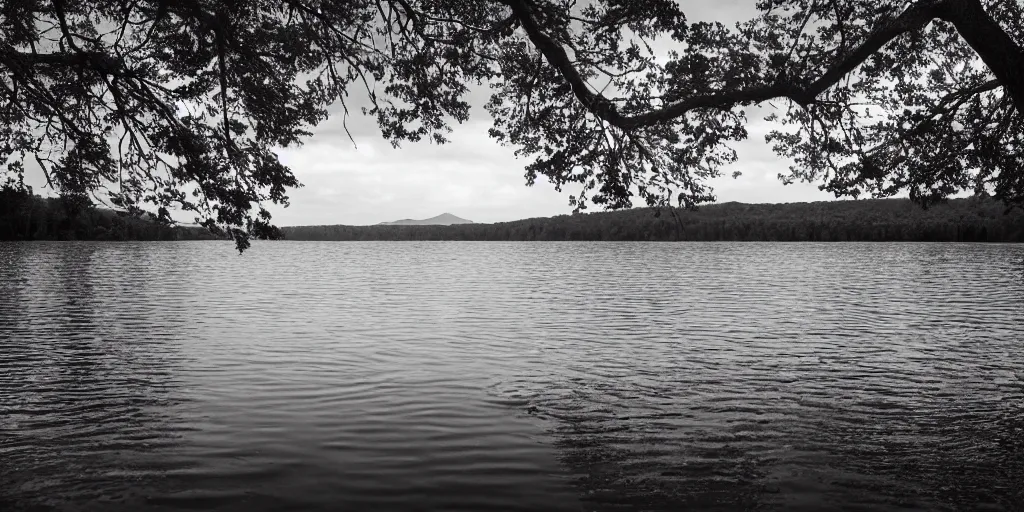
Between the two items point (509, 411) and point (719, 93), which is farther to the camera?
point (719, 93)

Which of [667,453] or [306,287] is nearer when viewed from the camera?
[667,453]

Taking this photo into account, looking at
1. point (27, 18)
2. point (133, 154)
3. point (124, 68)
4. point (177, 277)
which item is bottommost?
point (177, 277)

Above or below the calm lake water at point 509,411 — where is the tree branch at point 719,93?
above

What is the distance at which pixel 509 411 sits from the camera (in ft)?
44.5

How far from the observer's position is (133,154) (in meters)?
19.3

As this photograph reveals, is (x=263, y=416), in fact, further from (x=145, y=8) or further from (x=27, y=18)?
(x=27, y=18)

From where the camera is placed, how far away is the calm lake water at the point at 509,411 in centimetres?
924

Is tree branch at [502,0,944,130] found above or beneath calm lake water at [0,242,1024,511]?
above

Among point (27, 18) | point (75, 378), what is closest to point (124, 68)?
point (27, 18)

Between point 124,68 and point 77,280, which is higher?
point 124,68

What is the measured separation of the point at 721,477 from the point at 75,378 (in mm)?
13136

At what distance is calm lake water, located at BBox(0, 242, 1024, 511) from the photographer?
924cm

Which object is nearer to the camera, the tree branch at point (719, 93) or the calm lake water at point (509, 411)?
the calm lake water at point (509, 411)

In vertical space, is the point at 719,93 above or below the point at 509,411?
above
